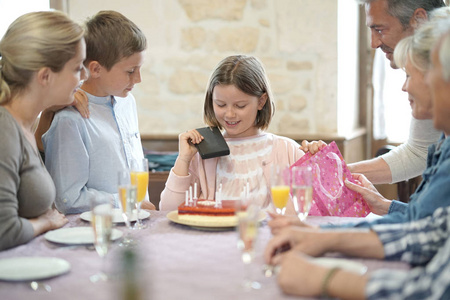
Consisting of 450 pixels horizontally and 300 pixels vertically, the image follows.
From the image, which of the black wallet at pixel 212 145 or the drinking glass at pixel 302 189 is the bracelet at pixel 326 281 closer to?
the drinking glass at pixel 302 189

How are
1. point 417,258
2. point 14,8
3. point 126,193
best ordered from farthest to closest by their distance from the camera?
1. point 14,8
2. point 126,193
3. point 417,258

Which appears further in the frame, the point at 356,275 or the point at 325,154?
the point at 325,154

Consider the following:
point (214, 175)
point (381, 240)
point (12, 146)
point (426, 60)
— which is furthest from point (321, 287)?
point (214, 175)

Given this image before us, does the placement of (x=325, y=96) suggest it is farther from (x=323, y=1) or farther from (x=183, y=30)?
(x=183, y=30)

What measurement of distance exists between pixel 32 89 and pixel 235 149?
102 centimetres

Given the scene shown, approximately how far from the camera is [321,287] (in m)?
1.24

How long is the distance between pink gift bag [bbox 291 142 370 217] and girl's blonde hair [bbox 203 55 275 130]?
42 cm

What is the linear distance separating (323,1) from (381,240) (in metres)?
3.06

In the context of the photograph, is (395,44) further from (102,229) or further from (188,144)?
(102,229)

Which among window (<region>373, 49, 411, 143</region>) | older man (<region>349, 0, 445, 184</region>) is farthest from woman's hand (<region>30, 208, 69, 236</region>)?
window (<region>373, 49, 411, 143</region>)

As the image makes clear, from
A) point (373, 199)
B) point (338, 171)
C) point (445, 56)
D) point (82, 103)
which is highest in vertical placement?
point (445, 56)

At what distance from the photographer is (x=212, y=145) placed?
2496 millimetres

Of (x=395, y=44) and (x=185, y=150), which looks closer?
(x=185, y=150)

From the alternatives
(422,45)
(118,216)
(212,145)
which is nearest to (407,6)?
(422,45)
